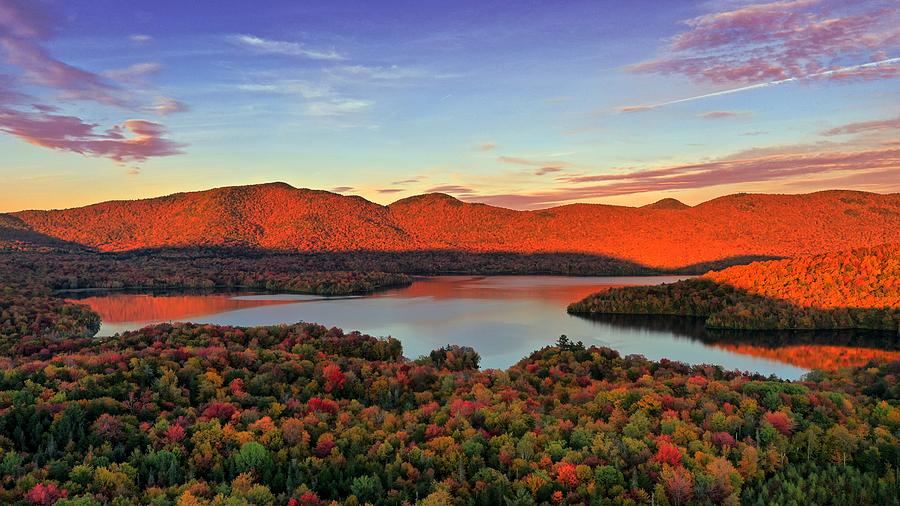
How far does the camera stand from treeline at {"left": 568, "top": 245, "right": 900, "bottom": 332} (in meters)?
88.2

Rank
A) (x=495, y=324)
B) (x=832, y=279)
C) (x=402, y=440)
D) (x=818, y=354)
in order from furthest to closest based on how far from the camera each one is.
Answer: (x=832, y=279) < (x=495, y=324) < (x=818, y=354) < (x=402, y=440)

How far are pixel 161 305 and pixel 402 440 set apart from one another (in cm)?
10322

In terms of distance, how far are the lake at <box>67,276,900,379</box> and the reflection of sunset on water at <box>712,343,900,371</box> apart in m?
0.11

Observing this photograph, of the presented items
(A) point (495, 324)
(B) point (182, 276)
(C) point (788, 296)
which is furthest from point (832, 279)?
(B) point (182, 276)

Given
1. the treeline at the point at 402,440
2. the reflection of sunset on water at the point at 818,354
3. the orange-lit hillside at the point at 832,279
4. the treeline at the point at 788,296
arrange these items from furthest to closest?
the orange-lit hillside at the point at 832,279, the treeline at the point at 788,296, the reflection of sunset on water at the point at 818,354, the treeline at the point at 402,440

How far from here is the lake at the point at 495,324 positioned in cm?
6669

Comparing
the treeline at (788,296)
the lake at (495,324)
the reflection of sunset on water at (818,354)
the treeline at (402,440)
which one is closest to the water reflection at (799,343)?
the reflection of sunset on water at (818,354)

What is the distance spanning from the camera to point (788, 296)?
98.4 m

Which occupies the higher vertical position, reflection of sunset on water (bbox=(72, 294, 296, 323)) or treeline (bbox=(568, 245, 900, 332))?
treeline (bbox=(568, 245, 900, 332))

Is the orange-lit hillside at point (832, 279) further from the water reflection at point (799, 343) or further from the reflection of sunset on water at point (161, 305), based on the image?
the reflection of sunset on water at point (161, 305)

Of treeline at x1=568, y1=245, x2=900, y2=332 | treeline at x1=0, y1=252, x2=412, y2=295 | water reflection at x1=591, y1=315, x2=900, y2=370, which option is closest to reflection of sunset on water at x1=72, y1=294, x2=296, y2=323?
treeline at x1=0, y1=252, x2=412, y2=295

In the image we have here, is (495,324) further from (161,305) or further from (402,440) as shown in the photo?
(161,305)

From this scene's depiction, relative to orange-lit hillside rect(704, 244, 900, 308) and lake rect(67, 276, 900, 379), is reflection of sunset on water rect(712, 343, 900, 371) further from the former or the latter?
orange-lit hillside rect(704, 244, 900, 308)

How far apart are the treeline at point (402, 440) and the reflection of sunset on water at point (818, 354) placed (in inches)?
1235
